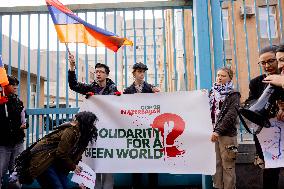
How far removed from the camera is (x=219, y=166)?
4.74 meters

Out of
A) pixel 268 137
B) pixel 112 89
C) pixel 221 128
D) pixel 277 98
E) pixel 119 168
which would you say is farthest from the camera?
pixel 112 89

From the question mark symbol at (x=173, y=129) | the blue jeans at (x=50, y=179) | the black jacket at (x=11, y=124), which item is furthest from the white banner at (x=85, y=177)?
the black jacket at (x=11, y=124)

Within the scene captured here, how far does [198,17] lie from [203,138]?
2006 millimetres

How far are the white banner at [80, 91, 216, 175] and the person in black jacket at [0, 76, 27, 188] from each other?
114cm

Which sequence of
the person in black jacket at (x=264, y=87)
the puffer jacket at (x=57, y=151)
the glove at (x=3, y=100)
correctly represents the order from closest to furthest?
the person in black jacket at (x=264, y=87), the puffer jacket at (x=57, y=151), the glove at (x=3, y=100)

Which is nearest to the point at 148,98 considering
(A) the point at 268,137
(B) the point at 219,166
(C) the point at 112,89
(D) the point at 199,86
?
(C) the point at 112,89

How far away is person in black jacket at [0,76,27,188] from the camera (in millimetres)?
5074

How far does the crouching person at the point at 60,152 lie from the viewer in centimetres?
399

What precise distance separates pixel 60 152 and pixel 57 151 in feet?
0.15

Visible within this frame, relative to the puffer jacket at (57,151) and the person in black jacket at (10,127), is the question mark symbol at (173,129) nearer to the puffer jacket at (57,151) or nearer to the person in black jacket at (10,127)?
the puffer jacket at (57,151)

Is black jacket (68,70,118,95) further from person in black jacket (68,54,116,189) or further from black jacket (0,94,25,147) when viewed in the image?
black jacket (0,94,25,147)

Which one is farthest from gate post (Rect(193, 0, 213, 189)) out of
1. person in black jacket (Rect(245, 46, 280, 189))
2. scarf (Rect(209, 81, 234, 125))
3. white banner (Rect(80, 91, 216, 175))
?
person in black jacket (Rect(245, 46, 280, 189))

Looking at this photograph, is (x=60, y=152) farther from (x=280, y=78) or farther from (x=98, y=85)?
(x=280, y=78)

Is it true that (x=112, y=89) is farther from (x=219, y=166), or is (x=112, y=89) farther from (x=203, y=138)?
(x=219, y=166)
